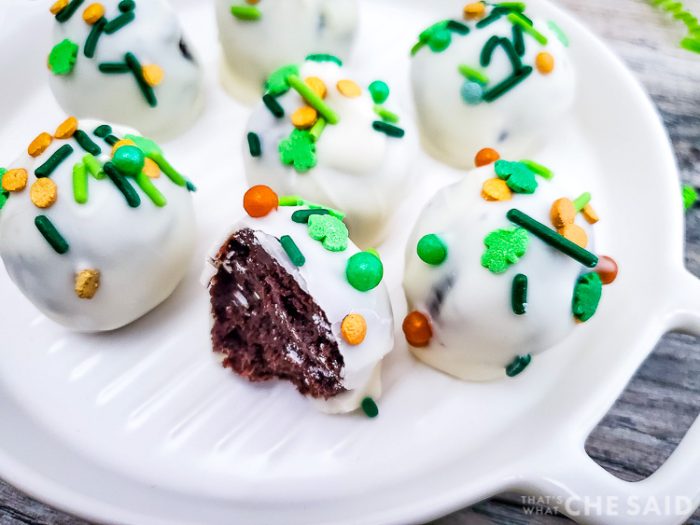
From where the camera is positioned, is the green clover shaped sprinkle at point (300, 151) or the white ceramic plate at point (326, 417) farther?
the green clover shaped sprinkle at point (300, 151)

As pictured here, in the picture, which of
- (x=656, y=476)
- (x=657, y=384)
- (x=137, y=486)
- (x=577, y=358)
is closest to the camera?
(x=656, y=476)

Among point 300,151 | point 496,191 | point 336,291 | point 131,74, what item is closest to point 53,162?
point 131,74

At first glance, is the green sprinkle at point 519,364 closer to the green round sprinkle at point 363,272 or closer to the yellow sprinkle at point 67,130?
the green round sprinkle at point 363,272

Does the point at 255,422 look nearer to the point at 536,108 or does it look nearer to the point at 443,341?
the point at 443,341

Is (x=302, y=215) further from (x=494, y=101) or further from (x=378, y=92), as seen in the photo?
(x=494, y=101)

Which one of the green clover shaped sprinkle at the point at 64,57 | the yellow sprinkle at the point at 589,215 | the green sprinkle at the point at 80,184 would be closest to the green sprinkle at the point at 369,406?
the yellow sprinkle at the point at 589,215

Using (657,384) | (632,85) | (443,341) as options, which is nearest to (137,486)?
(443,341)

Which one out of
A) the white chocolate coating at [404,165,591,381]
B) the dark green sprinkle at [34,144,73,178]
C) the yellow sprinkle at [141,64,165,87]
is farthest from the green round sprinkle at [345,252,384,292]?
the yellow sprinkle at [141,64,165,87]

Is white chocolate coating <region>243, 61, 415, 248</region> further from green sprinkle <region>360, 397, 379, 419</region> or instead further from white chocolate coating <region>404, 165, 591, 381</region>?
green sprinkle <region>360, 397, 379, 419</region>
